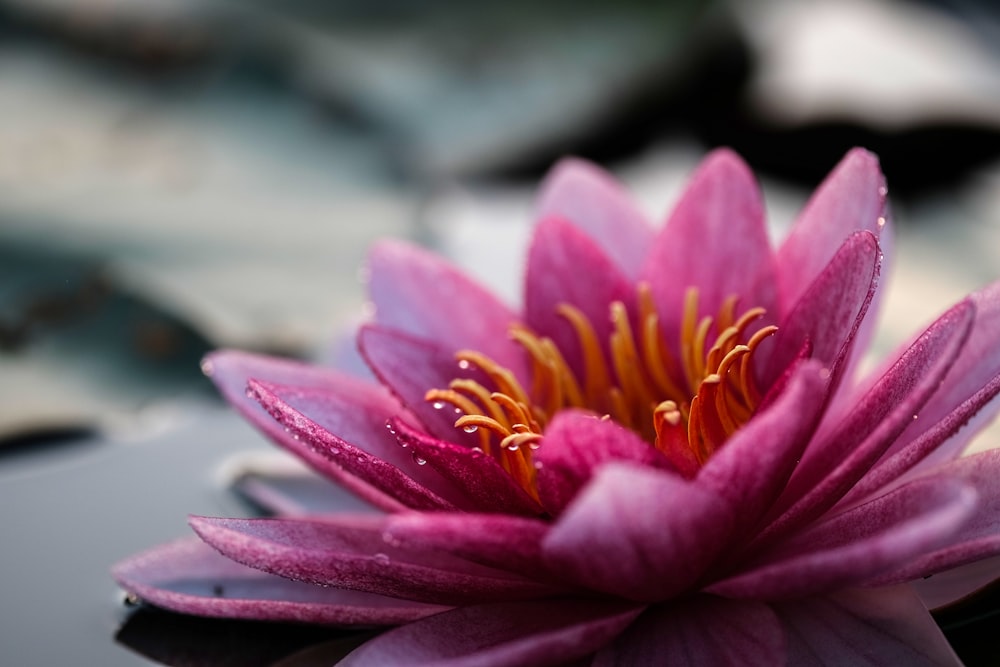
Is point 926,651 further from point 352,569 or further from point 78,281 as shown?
point 78,281

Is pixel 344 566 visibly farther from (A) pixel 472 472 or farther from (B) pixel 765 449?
(B) pixel 765 449

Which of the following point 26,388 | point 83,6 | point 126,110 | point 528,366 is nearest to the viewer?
point 528,366

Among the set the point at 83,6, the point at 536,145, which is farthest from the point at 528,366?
the point at 83,6

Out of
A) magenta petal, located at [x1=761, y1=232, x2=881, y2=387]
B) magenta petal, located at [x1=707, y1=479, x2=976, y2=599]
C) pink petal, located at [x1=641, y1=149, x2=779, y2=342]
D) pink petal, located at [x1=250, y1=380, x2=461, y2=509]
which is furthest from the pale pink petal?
pink petal, located at [x1=250, y1=380, x2=461, y2=509]

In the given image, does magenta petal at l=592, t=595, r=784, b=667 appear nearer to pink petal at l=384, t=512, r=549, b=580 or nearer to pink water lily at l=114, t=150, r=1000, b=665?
pink water lily at l=114, t=150, r=1000, b=665

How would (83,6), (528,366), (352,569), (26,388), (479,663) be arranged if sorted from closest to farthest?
1. (479,663)
2. (352,569)
3. (528,366)
4. (26,388)
5. (83,6)

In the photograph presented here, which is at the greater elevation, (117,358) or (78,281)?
(78,281)

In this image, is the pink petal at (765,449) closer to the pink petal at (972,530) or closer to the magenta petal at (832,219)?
the pink petal at (972,530)

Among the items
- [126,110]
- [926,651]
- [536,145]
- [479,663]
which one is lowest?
[926,651]
